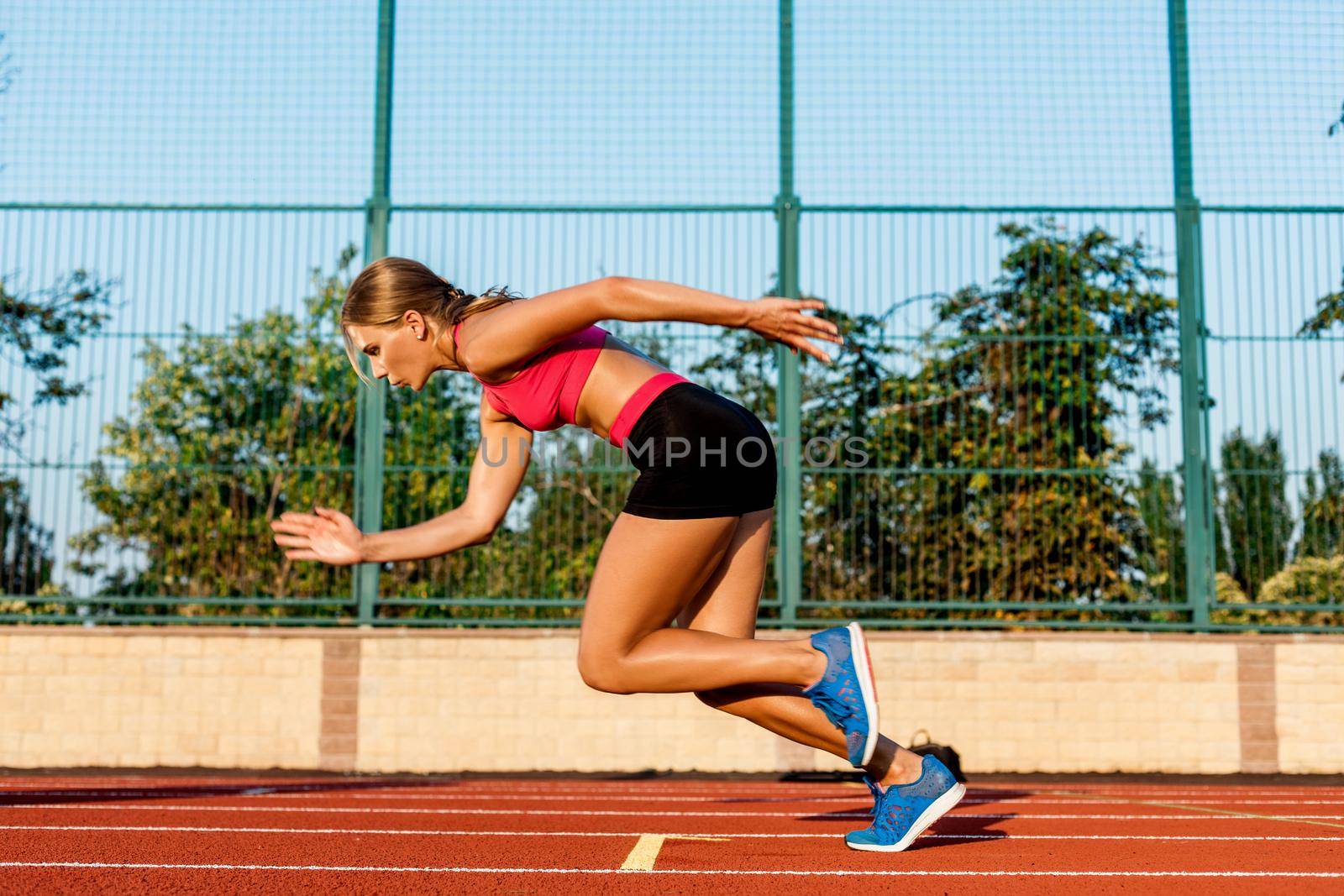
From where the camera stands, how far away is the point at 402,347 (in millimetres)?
3617

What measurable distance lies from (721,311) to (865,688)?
117 cm

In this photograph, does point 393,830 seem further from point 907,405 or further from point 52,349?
point 52,349

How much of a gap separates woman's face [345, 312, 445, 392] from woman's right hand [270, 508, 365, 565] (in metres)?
0.45

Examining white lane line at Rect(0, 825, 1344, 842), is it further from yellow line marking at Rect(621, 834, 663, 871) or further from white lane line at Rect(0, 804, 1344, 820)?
white lane line at Rect(0, 804, 1344, 820)

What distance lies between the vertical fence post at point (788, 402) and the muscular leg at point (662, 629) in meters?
5.42

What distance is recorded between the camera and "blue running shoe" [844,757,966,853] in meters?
3.67

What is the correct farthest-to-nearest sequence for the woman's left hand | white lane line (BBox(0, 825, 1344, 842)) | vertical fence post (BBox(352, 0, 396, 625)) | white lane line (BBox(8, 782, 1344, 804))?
1. vertical fence post (BBox(352, 0, 396, 625))
2. white lane line (BBox(8, 782, 1344, 804))
3. white lane line (BBox(0, 825, 1344, 842))
4. the woman's left hand

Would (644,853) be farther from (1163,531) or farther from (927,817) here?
(1163,531)

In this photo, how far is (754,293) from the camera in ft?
31.0

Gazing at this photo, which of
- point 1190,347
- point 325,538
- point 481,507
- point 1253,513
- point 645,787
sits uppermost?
point 1190,347

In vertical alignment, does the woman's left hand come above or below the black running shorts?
above

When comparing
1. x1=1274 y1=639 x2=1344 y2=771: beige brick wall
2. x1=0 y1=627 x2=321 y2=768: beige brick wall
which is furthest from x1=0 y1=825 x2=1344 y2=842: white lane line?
x1=1274 y1=639 x2=1344 y2=771: beige brick wall

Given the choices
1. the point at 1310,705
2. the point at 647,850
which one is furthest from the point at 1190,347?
the point at 647,850

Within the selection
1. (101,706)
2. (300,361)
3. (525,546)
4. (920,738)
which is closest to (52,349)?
(300,361)
